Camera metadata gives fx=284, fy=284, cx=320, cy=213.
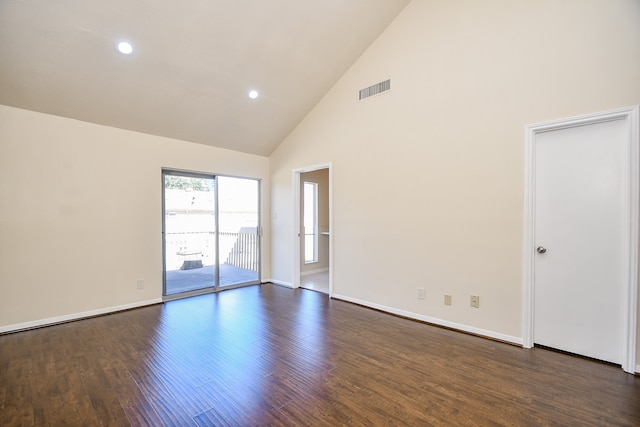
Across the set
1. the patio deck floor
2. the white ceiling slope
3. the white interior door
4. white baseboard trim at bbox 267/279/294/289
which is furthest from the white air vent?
the patio deck floor

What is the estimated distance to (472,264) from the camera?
3203 mm

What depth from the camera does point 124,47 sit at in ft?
9.91

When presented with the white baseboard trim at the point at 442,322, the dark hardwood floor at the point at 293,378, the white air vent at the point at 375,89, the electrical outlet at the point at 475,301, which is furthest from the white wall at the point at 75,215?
the electrical outlet at the point at 475,301

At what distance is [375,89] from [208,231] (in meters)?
3.61

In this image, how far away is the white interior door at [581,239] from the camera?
8.17ft

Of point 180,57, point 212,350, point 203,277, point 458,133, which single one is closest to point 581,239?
point 458,133

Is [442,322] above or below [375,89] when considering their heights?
below

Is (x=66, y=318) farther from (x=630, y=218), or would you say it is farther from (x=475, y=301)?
(x=630, y=218)

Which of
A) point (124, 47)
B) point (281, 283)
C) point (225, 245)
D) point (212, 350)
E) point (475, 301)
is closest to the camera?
point (212, 350)

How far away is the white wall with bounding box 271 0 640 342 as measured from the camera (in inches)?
102

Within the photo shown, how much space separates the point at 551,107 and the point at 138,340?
4.82 meters

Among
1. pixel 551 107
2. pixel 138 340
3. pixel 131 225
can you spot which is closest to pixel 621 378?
pixel 551 107

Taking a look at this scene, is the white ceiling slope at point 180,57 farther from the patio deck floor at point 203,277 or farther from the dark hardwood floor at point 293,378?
the dark hardwood floor at point 293,378

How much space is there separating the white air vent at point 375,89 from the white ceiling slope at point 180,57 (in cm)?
54
